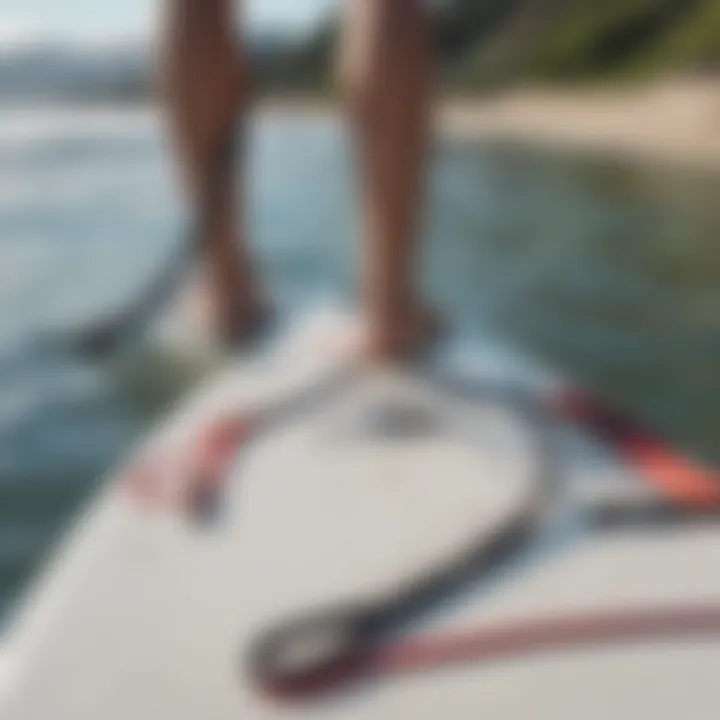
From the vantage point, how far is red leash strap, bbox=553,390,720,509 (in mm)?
579

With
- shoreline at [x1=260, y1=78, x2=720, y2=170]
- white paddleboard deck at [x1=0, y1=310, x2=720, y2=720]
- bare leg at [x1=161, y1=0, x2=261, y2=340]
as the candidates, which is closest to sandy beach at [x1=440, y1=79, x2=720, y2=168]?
shoreline at [x1=260, y1=78, x2=720, y2=170]

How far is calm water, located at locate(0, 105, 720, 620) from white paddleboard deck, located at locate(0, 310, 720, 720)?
133mm

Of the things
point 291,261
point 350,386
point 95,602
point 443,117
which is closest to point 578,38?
point 443,117

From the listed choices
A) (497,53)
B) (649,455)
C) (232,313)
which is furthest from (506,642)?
(497,53)

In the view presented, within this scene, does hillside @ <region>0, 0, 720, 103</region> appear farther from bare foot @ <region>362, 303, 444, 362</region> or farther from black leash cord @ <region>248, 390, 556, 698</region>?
black leash cord @ <region>248, 390, 556, 698</region>

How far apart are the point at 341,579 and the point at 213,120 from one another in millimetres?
274

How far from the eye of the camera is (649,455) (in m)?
0.61

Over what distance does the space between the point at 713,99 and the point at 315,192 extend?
0.27 metres

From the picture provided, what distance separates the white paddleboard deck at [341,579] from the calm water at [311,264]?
13 cm

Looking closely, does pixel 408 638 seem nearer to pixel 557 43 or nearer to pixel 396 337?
pixel 396 337

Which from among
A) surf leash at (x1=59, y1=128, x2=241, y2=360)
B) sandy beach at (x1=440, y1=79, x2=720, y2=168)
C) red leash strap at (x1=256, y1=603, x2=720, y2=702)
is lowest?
red leash strap at (x1=256, y1=603, x2=720, y2=702)

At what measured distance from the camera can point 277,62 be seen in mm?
809

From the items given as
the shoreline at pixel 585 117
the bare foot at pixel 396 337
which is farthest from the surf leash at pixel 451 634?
the shoreline at pixel 585 117

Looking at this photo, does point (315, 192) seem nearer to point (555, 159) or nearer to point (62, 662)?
point (555, 159)
